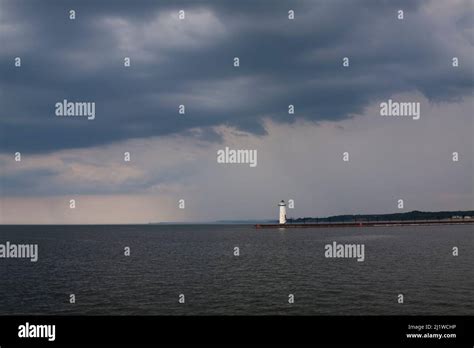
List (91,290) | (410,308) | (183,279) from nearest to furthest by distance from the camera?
(410,308), (91,290), (183,279)

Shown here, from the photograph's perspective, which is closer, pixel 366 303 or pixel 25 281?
pixel 366 303

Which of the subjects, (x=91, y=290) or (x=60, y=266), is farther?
(x=60, y=266)
